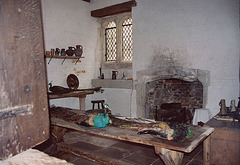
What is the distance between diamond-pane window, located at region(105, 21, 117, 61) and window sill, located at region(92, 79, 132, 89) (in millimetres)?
916

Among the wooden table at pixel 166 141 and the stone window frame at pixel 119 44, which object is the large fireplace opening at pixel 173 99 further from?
the wooden table at pixel 166 141

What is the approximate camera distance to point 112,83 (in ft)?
21.3

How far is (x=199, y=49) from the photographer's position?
15.9 feet

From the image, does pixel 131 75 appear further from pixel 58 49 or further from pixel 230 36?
pixel 230 36

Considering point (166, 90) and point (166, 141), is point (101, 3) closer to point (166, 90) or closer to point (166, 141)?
point (166, 90)


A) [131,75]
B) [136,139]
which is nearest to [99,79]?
[131,75]

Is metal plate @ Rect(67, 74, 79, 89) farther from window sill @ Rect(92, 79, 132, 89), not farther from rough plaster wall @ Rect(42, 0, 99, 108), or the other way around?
window sill @ Rect(92, 79, 132, 89)

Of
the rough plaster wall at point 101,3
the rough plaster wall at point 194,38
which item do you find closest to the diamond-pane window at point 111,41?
the rough plaster wall at point 101,3

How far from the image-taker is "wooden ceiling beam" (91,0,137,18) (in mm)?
5944

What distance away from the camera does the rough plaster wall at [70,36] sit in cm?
590

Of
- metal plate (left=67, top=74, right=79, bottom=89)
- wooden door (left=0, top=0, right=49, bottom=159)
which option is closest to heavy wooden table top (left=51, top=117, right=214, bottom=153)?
wooden door (left=0, top=0, right=49, bottom=159)

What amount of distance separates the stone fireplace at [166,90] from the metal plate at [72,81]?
1.90m

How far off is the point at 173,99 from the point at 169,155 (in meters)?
3.85

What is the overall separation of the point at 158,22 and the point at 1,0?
16.7 ft
